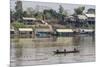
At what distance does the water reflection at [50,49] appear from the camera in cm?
229

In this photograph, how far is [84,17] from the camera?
2.55 metres

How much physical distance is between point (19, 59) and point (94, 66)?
1044 millimetres

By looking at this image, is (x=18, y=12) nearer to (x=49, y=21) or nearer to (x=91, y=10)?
(x=49, y=21)

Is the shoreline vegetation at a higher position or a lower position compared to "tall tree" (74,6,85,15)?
lower

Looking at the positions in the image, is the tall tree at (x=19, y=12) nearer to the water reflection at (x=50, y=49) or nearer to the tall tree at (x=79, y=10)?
the water reflection at (x=50, y=49)

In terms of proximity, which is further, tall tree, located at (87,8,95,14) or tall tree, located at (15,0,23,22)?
tall tree, located at (87,8,95,14)

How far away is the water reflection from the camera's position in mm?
2291

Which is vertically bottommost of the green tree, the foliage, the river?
the river

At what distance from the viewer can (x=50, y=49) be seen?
2.41 metres

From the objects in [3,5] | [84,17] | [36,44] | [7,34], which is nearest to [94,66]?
[84,17]

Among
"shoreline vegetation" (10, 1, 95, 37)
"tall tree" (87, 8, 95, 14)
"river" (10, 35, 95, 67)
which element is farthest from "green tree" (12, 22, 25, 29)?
"tall tree" (87, 8, 95, 14)

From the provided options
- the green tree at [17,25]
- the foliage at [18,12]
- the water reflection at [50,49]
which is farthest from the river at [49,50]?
the foliage at [18,12]

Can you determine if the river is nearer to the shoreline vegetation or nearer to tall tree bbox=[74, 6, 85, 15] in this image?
the shoreline vegetation

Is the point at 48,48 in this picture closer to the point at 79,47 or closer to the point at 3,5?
the point at 79,47
